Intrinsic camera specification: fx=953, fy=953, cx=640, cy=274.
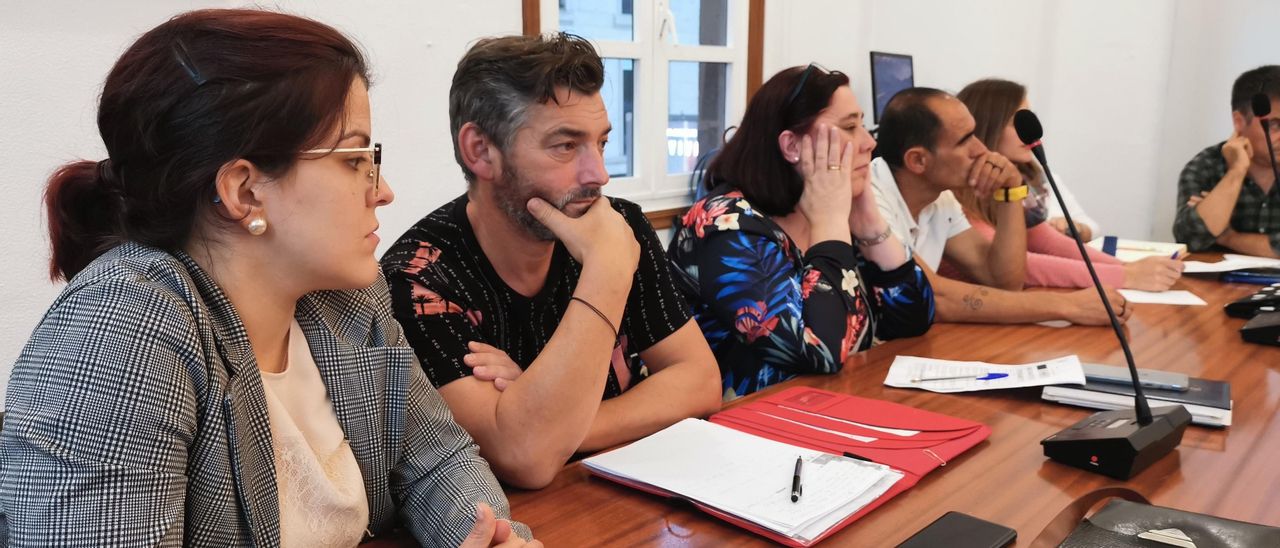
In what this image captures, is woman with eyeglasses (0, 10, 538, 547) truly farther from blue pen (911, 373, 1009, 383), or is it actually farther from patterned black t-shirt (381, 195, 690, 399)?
blue pen (911, 373, 1009, 383)

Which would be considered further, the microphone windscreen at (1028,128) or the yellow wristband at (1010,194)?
the yellow wristband at (1010,194)

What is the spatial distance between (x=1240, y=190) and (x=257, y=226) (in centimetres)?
344

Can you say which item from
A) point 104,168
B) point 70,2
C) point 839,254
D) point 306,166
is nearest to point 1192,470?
point 839,254

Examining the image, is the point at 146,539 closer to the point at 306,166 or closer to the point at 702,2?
the point at 306,166

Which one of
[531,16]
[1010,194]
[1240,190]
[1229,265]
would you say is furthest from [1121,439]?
[1240,190]

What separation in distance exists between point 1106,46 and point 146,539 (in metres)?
4.57

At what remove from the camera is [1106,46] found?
14.3 feet

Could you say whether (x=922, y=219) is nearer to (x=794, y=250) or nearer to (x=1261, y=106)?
(x=794, y=250)

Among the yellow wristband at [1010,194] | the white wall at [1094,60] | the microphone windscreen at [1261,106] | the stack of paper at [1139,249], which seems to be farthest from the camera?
the white wall at [1094,60]

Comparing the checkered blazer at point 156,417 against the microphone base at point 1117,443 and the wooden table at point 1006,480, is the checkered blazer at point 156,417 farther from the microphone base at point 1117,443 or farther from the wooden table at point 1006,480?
the microphone base at point 1117,443

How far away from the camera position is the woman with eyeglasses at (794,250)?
69.6 inches

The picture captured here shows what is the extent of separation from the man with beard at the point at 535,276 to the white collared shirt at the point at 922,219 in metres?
1.00

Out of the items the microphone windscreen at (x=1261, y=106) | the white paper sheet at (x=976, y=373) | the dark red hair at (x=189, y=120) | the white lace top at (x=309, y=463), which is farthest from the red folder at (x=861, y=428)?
the microphone windscreen at (x=1261, y=106)

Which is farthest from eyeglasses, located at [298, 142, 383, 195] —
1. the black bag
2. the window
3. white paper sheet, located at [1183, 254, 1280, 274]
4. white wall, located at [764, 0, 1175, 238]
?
white wall, located at [764, 0, 1175, 238]
